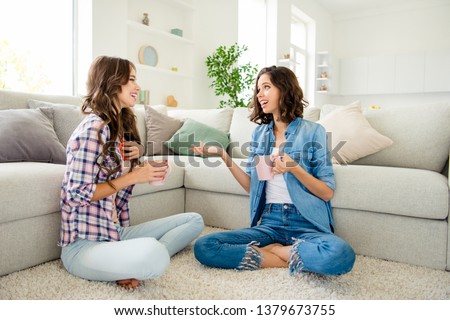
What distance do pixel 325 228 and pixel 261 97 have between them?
0.66m

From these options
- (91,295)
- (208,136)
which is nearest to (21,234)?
(91,295)

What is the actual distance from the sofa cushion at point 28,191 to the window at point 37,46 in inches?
83.5

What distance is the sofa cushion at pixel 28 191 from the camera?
152 cm

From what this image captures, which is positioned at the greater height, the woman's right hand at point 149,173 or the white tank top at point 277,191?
the woman's right hand at point 149,173

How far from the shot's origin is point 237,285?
5.00 feet

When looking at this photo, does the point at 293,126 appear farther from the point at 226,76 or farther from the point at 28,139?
the point at 226,76

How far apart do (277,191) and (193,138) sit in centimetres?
125

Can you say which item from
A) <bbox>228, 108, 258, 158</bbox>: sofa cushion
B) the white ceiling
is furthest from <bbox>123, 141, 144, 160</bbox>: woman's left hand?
the white ceiling

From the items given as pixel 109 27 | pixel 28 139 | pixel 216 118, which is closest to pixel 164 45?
pixel 109 27

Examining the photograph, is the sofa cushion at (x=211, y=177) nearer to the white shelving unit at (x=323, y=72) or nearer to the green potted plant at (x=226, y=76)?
the green potted plant at (x=226, y=76)

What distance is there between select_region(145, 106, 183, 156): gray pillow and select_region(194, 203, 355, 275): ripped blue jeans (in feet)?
4.42

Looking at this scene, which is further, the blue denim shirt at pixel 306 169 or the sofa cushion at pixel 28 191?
the blue denim shirt at pixel 306 169

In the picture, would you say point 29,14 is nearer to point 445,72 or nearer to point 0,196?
point 0,196

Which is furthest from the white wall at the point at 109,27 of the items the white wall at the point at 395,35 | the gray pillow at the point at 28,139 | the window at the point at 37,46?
the white wall at the point at 395,35
